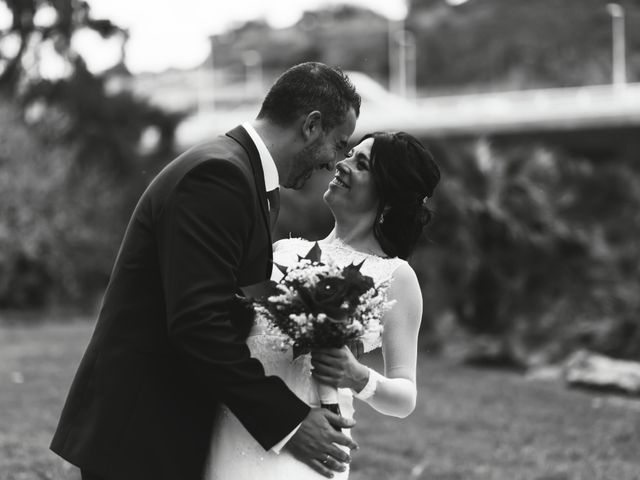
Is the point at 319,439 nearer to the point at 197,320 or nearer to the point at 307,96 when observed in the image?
the point at 197,320

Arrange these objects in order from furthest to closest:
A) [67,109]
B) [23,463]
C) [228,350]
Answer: [67,109] < [23,463] < [228,350]

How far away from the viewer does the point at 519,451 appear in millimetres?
8523

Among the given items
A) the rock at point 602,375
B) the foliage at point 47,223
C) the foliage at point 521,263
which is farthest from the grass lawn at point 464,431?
the foliage at point 47,223

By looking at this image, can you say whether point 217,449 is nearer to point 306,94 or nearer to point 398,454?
point 306,94

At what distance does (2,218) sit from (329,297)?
71.9ft

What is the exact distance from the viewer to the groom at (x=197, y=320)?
3145 millimetres

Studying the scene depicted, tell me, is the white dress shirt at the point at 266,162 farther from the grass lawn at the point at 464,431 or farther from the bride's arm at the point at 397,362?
the grass lawn at the point at 464,431

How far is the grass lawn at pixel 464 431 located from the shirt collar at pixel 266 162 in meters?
4.02

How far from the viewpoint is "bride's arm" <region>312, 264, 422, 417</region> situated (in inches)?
139

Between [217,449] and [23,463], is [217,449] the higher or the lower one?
the higher one

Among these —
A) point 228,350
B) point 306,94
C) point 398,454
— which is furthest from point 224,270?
point 398,454

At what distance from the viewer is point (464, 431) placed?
9516 millimetres

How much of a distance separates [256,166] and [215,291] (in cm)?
54

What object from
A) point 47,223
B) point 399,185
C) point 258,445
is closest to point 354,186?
point 399,185
